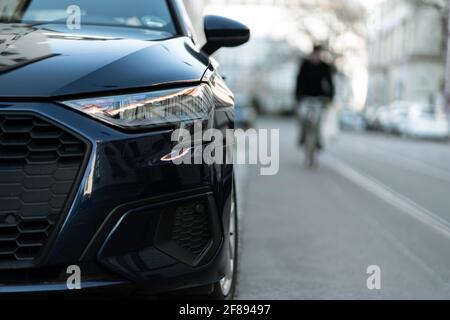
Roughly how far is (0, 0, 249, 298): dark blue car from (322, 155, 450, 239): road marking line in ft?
8.97

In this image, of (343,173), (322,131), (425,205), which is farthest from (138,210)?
(322,131)

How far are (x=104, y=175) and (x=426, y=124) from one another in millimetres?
26073

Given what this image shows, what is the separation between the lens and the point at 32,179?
231 centimetres

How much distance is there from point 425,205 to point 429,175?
291 centimetres

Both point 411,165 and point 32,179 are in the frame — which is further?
point 411,165

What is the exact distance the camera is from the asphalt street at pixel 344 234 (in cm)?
385

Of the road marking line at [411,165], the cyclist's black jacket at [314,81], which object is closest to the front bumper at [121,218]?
the road marking line at [411,165]

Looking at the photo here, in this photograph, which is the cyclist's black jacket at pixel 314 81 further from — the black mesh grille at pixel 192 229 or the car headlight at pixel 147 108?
the black mesh grille at pixel 192 229

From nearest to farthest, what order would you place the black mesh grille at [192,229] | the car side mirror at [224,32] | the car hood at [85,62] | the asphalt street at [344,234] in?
1. the car hood at [85,62]
2. the black mesh grille at [192,229]
3. the car side mirror at [224,32]
4. the asphalt street at [344,234]

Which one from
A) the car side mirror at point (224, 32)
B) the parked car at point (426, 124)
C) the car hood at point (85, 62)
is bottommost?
the parked car at point (426, 124)

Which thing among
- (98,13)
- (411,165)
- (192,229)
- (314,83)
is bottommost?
(411,165)

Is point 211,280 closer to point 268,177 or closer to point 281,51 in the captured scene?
point 268,177

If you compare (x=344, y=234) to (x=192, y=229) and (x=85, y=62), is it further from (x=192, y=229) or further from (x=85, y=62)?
(x=85, y=62)

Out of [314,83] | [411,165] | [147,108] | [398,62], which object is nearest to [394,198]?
[411,165]
